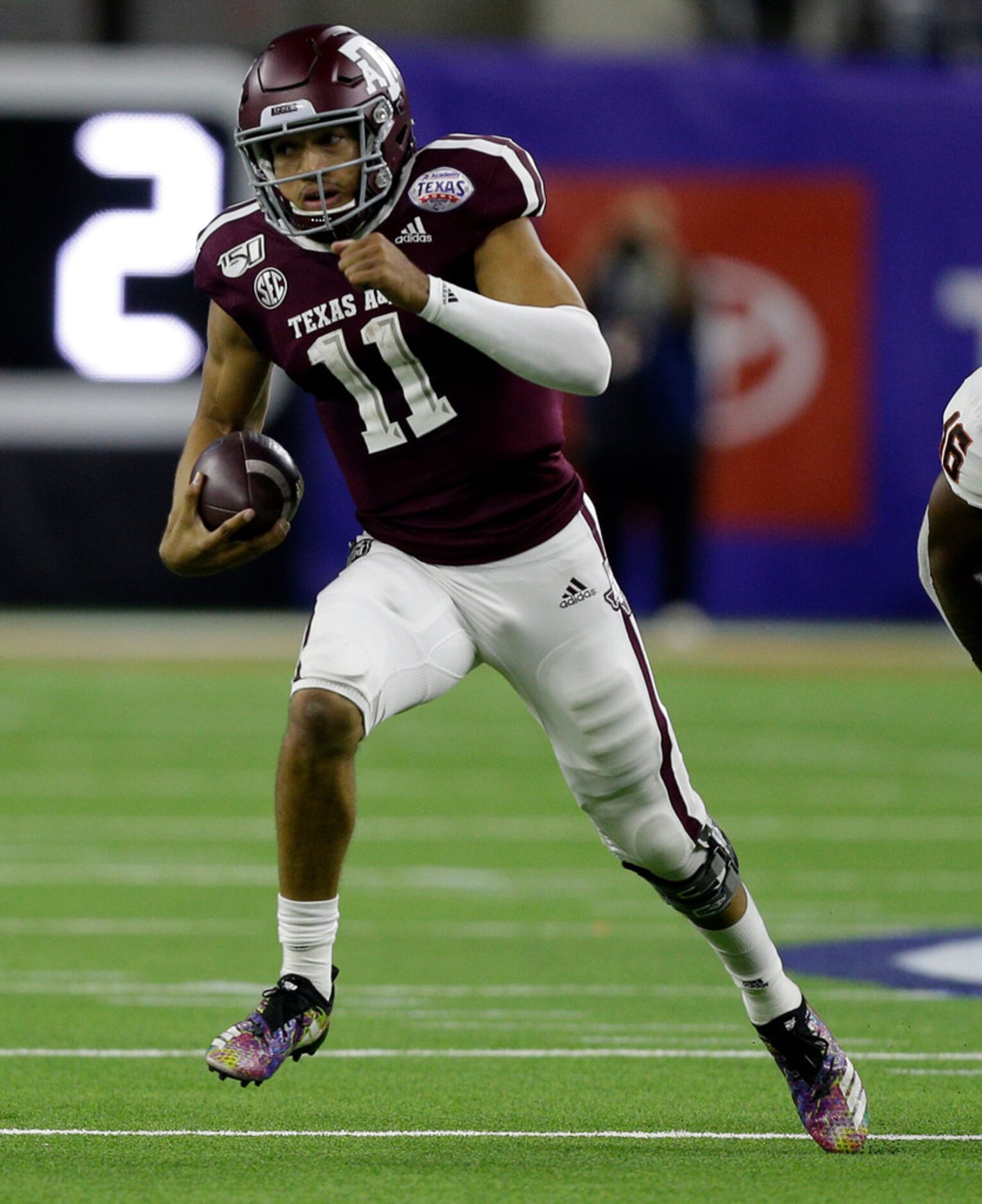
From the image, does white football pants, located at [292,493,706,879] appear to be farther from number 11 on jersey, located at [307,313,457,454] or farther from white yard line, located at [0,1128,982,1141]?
white yard line, located at [0,1128,982,1141]

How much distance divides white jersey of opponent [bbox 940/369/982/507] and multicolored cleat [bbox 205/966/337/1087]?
1227 mm

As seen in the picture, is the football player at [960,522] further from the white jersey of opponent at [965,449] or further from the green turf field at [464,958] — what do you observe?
the green turf field at [464,958]

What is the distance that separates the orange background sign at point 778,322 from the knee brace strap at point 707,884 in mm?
9159

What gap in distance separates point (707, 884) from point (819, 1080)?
354 mm

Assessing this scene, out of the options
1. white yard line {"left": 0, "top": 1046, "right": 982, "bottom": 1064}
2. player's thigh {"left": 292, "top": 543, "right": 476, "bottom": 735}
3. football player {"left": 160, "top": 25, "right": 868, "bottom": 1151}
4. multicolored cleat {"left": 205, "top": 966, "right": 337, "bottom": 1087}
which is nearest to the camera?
multicolored cleat {"left": 205, "top": 966, "right": 337, "bottom": 1087}

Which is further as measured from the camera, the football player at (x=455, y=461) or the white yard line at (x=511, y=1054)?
the white yard line at (x=511, y=1054)

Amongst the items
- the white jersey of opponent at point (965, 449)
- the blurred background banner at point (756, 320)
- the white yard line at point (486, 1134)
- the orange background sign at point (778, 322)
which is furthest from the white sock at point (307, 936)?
the orange background sign at point (778, 322)

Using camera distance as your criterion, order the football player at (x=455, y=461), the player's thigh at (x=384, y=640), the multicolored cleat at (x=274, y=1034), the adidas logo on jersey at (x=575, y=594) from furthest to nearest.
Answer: the adidas logo on jersey at (x=575, y=594) → the football player at (x=455, y=461) → the player's thigh at (x=384, y=640) → the multicolored cleat at (x=274, y=1034)

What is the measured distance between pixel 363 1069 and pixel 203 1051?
33 cm

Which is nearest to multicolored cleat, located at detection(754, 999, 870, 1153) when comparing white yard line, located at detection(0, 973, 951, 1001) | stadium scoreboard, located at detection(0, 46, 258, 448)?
white yard line, located at detection(0, 973, 951, 1001)

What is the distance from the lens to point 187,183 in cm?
1262

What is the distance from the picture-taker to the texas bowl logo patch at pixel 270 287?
163 inches

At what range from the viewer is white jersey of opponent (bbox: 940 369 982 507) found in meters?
3.80

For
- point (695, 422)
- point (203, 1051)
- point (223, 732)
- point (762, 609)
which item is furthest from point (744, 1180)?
point (762, 609)
